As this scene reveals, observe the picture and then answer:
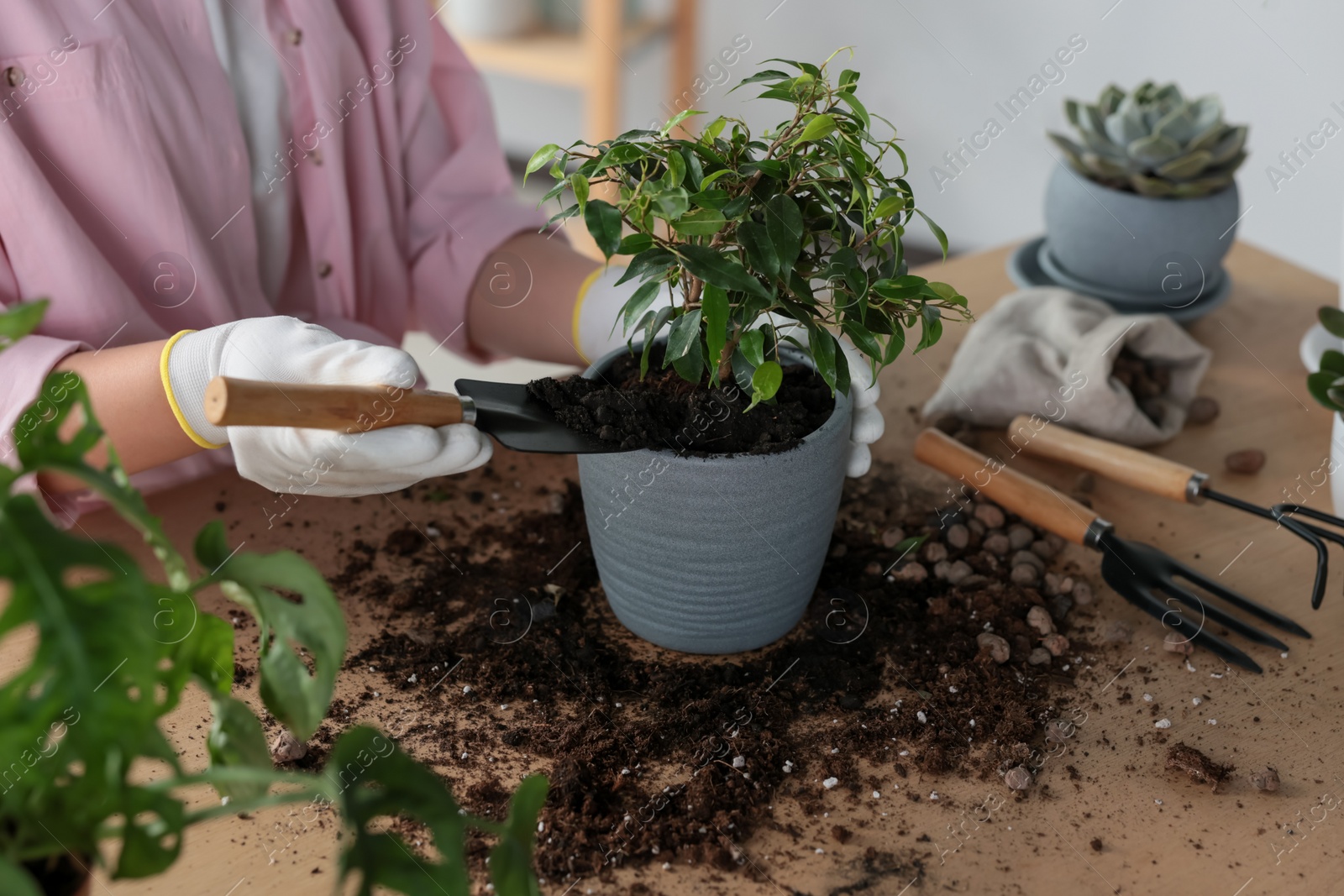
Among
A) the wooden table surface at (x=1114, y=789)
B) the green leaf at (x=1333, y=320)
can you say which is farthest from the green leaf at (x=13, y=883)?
the green leaf at (x=1333, y=320)

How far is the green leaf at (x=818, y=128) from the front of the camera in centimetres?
63

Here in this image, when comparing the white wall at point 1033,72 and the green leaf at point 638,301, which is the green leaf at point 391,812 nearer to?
the green leaf at point 638,301

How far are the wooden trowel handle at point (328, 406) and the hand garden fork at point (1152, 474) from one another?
0.57 m

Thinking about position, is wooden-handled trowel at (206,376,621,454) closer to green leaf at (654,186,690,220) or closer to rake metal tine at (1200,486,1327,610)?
green leaf at (654,186,690,220)

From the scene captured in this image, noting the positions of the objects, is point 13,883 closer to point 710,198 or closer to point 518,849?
point 518,849

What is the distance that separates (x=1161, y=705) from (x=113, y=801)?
0.69 metres

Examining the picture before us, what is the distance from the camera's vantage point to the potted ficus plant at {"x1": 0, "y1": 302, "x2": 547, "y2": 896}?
14.2 inches

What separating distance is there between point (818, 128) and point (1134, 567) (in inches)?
18.5

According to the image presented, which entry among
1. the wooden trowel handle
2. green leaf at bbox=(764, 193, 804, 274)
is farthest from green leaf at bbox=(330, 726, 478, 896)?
green leaf at bbox=(764, 193, 804, 274)

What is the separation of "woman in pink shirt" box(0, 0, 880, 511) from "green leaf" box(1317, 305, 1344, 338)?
42cm

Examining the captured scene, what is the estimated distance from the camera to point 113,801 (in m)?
0.39

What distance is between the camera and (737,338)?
29.0 inches

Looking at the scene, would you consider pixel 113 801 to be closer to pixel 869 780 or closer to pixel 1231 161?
pixel 869 780

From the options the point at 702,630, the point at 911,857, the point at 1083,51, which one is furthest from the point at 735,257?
the point at 1083,51
